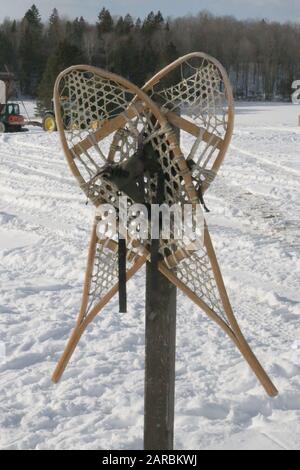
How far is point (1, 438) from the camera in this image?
10.0ft

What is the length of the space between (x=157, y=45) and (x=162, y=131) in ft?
195

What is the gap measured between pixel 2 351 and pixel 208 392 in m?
1.49

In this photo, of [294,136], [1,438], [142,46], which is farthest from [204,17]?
[1,438]

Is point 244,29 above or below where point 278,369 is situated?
above

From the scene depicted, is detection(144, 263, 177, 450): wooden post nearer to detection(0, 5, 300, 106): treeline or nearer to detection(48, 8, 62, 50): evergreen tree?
detection(0, 5, 300, 106): treeline

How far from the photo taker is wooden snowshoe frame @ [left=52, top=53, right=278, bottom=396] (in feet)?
7.70

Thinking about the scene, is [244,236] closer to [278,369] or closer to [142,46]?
[278,369]

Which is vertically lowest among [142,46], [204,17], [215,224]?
[215,224]

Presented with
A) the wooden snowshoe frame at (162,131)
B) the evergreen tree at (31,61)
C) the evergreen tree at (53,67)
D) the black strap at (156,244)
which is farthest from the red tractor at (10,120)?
the evergreen tree at (31,61)

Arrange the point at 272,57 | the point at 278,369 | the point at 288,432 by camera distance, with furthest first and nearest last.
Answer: the point at 272,57 → the point at 278,369 → the point at 288,432

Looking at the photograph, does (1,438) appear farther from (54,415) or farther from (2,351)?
(2,351)

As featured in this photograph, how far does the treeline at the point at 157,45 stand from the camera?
50.9 m
